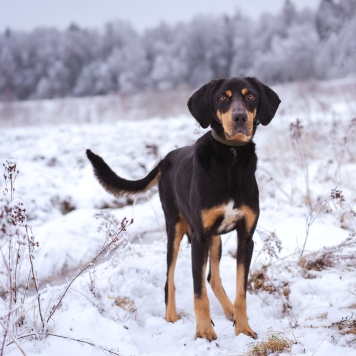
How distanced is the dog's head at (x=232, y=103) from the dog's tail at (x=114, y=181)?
0.92m

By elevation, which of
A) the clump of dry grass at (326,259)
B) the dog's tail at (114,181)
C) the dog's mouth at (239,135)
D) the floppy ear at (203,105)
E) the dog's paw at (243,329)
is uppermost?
the floppy ear at (203,105)

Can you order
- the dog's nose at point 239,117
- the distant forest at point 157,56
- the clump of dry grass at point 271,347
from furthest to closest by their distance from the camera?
1. the distant forest at point 157,56
2. the dog's nose at point 239,117
3. the clump of dry grass at point 271,347

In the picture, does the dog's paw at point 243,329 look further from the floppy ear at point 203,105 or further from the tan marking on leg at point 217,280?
the floppy ear at point 203,105

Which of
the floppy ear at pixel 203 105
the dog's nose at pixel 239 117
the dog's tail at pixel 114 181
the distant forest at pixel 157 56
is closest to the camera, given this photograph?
the dog's nose at pixel 239 117

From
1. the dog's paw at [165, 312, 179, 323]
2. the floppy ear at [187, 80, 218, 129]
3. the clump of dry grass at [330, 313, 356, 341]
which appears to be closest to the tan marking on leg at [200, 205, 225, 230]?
the floppy ear at [187, 80, 218, 129]

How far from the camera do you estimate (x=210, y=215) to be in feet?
8.96

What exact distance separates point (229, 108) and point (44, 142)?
23.3 feet

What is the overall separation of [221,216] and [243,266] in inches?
16.1

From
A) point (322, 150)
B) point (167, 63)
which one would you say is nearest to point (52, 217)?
point (322, 150)

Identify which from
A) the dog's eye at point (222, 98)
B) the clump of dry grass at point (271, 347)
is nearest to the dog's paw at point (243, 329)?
the clump of dry grass at point (271, 347)

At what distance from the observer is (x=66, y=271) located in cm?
449

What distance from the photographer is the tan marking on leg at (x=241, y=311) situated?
9.18 feet

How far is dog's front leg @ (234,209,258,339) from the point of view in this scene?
2.80 metres

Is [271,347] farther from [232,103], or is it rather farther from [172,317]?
[232,103]
